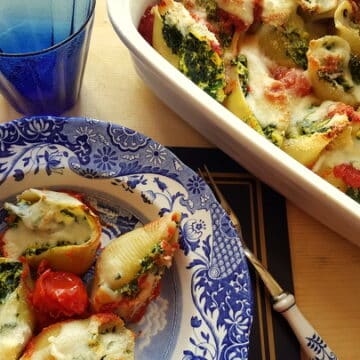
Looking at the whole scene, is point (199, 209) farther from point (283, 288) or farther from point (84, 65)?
point (84, 65)

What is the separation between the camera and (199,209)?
1012 millimetres

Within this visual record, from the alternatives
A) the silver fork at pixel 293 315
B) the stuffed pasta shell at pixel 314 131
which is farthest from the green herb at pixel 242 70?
the silver fork at pixel 293 315

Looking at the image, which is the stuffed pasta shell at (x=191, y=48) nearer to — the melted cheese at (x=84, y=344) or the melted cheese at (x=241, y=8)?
the melted cheese at (x=241, y=8)

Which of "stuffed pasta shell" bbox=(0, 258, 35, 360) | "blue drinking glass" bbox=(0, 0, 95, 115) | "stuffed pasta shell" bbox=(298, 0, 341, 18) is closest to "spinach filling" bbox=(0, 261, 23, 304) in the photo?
"stuffed pasta shell" bbox=(0, 258, 35, 360)

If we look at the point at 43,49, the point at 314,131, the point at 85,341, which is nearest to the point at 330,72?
the point at 314,131

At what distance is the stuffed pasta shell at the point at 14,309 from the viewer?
2.88 ft

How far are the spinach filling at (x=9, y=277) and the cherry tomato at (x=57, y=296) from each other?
30 mm

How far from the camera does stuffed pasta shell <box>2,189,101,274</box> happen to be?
0.95m

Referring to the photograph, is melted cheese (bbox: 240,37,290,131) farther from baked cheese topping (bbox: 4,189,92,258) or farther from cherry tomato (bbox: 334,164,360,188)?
baked cheese topping (bbox: 4,189,92,258)

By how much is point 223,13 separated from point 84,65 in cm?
27

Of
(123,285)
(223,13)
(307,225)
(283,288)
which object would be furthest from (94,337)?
(223,13)

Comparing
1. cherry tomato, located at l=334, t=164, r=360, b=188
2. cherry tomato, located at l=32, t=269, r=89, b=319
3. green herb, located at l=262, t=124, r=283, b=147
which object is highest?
green herb, located at l=262, t=124, r=283, b=147

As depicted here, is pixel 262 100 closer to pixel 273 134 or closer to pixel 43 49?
pixel 273 134

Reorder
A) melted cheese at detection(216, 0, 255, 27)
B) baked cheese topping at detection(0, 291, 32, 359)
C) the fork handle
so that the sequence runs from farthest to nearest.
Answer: melted cheese at detection(216, 0, 255, 27) → the fork handle → baked cheese topping at detection(0, 291, 32, 359)
